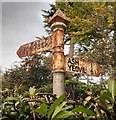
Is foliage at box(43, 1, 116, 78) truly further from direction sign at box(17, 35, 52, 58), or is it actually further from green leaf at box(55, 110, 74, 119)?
green leaf at box(55, 110, 74, 119)

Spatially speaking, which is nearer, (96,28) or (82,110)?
(82,110)

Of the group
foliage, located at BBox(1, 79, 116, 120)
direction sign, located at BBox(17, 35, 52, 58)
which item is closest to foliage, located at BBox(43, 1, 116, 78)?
direction sign, located at BBox(17, 35, 52, 58)

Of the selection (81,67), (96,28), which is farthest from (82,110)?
(96,28)

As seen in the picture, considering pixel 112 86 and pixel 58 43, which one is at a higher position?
pixel 58 43

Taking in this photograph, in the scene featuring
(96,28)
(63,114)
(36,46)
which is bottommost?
(63,114)

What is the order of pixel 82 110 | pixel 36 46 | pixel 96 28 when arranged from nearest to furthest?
pixel 82 110
pixel 36 46
pixel 96 28

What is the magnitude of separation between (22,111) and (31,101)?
1.1 inches

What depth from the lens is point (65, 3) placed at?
6680 mm

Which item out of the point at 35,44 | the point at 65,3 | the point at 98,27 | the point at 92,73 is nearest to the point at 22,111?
the point at 92,73

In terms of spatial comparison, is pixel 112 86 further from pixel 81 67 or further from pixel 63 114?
pixel 81 67

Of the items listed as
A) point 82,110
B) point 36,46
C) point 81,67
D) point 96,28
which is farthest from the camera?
point 96,28

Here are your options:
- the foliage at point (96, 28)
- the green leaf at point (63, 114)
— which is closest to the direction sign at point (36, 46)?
the green leaf at point (63, 114)

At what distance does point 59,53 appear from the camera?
207 centimetres

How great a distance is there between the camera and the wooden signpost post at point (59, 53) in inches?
78.5
